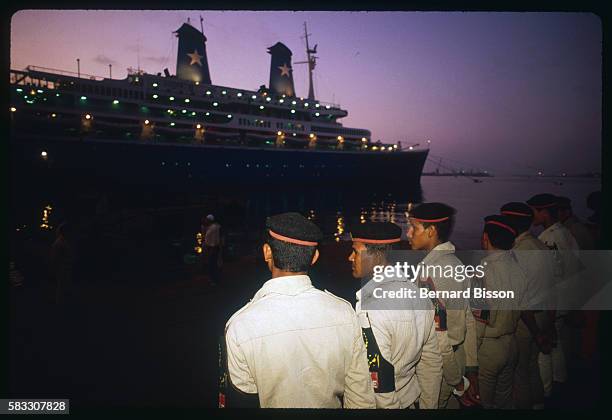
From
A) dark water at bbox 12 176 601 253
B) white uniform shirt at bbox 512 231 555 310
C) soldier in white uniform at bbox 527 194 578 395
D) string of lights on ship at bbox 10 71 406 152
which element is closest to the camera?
white uniform shirt at bbox 512 231 555 310

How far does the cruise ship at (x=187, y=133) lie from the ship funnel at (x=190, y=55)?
11cm

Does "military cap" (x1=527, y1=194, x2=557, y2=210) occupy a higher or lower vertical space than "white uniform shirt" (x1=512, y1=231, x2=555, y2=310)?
higher

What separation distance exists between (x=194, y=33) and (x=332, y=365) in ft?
132

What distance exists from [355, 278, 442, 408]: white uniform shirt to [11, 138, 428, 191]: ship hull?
88.0ft

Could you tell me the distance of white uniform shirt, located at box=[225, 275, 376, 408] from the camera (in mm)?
1739

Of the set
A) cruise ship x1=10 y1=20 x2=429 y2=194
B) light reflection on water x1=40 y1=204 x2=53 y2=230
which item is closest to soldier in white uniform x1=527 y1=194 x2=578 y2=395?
light reflection on water x1=40 y1=204 x2=53 y2=230

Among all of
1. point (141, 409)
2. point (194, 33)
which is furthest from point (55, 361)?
point (194, 33)

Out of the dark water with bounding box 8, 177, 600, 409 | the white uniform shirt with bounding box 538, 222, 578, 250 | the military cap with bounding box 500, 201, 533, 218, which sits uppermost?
the military cap with bounding box 500, 201, 533, 218

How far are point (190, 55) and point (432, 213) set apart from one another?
127 feet

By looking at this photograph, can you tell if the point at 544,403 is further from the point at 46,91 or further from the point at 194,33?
the point at 194,33

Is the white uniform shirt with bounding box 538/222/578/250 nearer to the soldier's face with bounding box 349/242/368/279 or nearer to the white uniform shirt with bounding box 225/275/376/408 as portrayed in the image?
the soldier's face with bounding box 349/242/368/279

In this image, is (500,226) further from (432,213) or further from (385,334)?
(385,334)

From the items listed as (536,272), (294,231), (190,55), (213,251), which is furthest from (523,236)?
(190,55)

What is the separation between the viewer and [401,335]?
2043 mm
